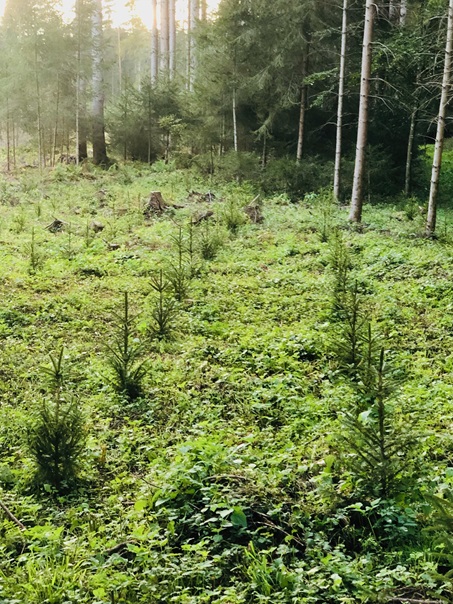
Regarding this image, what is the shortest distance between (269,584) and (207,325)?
199 inches

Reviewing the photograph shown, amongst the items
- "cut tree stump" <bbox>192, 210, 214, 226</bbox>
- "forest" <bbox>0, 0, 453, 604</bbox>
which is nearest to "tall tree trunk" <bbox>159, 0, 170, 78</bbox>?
"forest" <bbox>0, 0, 453, 604</bbox>

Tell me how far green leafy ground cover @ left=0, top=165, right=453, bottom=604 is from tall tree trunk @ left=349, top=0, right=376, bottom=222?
178 inches

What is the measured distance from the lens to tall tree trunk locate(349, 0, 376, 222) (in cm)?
1440

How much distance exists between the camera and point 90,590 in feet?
10.2

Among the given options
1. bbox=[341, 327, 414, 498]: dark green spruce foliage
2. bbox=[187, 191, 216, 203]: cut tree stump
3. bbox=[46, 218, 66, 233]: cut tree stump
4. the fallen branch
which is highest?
bbox=[187, 191, 216, 203]: cut tree stump

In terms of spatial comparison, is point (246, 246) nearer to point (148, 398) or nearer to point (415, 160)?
point (148, 398)

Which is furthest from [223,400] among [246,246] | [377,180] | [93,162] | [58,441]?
[93,162]

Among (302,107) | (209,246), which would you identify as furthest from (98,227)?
(302,107)

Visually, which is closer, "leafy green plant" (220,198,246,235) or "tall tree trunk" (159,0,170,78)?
"leafy green plant" (220,198,246,235)

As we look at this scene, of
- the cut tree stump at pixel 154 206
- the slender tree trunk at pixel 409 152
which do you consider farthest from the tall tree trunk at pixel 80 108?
the slender tree trunk at pixel 409 152

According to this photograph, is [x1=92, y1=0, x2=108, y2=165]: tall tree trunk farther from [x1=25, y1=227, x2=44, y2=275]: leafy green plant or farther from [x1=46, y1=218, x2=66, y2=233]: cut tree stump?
[x1=25, y1=227, x2=44, y2=275]: leafy green plant

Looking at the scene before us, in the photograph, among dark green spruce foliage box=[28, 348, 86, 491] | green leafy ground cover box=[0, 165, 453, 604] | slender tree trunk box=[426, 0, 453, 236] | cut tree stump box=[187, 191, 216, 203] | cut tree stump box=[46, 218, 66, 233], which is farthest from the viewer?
→ cut tree stump box=[187, 191, 216, 203]

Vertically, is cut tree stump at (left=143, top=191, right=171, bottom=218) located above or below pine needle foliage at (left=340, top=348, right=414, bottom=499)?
above

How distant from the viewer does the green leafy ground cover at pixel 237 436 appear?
10.4ft
